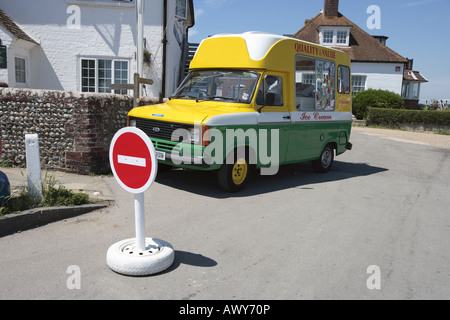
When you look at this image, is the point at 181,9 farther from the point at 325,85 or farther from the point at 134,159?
the point at 134,159

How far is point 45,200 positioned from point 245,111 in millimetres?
3562

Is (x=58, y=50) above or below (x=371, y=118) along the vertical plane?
above

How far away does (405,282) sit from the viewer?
4.07m

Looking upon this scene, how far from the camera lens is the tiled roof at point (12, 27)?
12742 millimetres

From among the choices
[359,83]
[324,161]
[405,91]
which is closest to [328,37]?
[359,83]

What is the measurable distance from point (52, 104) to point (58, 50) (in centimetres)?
708

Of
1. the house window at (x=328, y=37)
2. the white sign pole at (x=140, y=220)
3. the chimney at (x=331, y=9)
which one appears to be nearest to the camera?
the white sign pole at (x=140, y=220)

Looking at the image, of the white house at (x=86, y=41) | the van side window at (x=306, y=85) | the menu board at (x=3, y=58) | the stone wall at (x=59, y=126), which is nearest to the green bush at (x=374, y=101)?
the white house at (x=86, y=41)

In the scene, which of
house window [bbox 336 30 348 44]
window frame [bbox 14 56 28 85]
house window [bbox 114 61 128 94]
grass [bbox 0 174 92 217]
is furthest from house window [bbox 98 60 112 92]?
house window [bbox 336 30 348 44]

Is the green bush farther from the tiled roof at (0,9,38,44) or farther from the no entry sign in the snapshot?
the no entry sign

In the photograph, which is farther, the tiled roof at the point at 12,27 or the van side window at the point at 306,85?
the tiled roof at the point at 12,27

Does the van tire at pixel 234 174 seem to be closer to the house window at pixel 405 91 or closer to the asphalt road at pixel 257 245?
the asphalt road at pixel 257 245
